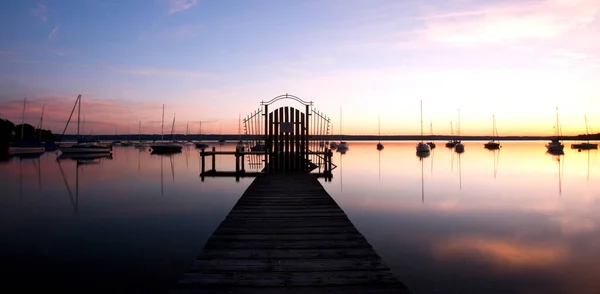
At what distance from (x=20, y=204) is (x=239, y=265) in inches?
800

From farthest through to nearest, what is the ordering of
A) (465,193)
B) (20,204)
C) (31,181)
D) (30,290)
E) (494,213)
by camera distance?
1. (31,181)
2. (465,193)
3. (20,204)
4. (494,213)
5. (30,290)

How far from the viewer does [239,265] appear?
6.64m

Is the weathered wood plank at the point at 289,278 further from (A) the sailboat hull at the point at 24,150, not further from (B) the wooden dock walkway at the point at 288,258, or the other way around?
(A) the sailboat hull at the point at 24,150

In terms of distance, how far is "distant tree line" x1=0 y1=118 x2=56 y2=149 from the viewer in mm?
93938

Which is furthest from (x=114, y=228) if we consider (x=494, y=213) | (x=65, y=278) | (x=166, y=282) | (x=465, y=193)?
(x=465, y=193)

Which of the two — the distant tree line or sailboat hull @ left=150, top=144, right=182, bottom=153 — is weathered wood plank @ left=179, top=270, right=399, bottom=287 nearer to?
sailboat hull @ left=150, top=144, right=182, bottom=153

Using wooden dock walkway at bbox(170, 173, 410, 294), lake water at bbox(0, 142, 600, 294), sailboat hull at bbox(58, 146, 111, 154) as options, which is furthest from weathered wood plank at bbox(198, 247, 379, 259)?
sailboat hull at bbox(58, 146, 111, 154)

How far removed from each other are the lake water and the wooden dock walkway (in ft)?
6.94

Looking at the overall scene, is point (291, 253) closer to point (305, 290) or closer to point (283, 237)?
point (283, 237)

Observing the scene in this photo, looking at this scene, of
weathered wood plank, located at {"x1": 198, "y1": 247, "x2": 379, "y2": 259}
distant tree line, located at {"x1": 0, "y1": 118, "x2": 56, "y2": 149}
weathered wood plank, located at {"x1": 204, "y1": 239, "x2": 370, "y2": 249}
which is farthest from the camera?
distant tree line, located at {"x1": 0, "y1": 118, "x2": 56, "y2": 149}

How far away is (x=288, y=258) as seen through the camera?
7.02 metres

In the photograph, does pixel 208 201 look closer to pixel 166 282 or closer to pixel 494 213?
pixel 166 282

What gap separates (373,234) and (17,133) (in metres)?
140

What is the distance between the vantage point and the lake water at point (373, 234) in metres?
9.29
